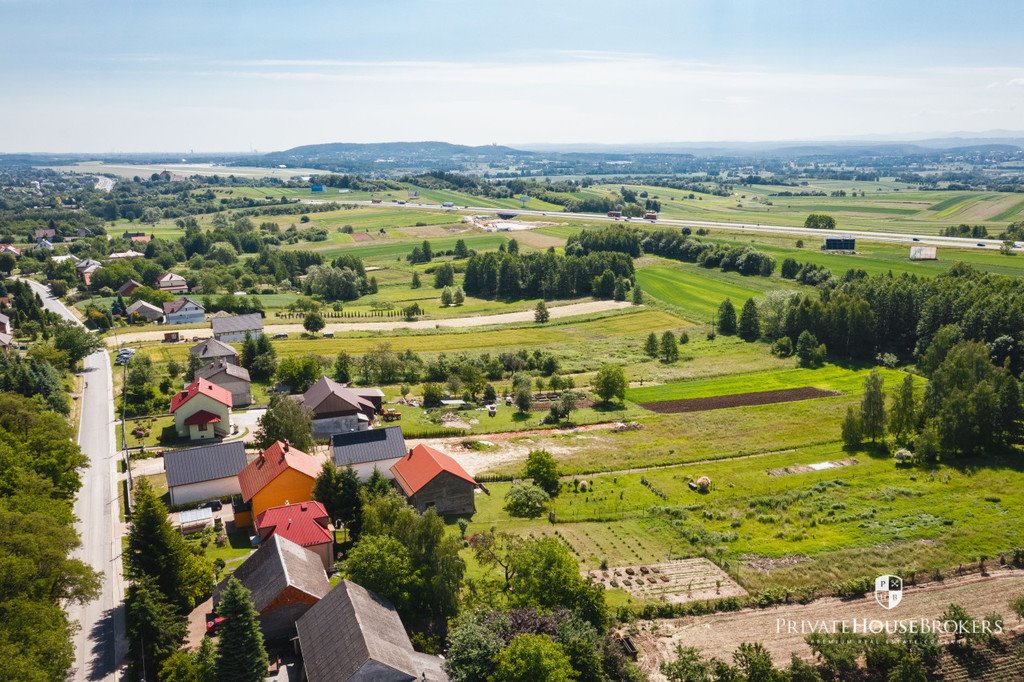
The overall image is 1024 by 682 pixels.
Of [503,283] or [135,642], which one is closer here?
[135,642]

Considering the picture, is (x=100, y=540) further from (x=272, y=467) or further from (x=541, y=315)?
(x=541, y=315)

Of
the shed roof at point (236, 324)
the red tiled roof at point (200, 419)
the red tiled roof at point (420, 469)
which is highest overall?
the shed roof at point (236, 324)

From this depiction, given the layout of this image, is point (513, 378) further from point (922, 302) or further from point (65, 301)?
point (65, 301)

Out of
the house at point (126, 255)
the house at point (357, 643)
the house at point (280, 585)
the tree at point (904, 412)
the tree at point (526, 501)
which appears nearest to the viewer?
the house at point (357, 643)

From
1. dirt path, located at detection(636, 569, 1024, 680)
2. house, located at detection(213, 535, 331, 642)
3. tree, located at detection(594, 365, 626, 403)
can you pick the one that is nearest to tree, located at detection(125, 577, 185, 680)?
house, located at detection(213, 535, 331, 642)

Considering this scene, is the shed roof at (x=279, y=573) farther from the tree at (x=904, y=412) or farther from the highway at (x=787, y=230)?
the highway at (x=787, y=230)

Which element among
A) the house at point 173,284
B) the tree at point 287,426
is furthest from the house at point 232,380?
the house at point 173,284

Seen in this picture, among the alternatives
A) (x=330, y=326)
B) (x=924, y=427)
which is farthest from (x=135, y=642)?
(x=330, y=326)

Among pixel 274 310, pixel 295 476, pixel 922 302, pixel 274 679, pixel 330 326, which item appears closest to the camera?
pixel 274 679
